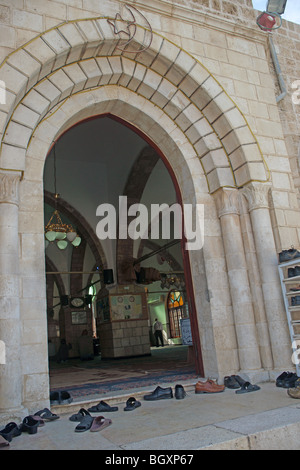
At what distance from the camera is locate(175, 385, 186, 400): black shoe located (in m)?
3.70

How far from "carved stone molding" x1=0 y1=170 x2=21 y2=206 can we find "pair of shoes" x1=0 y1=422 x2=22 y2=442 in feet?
6.10

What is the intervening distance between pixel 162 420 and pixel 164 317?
56.3 ft

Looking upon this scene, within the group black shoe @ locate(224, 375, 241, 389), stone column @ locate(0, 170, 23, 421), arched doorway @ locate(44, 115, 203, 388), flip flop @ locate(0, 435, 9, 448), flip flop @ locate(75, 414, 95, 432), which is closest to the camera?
flip flop @ locate(0, 435, 9, 448)

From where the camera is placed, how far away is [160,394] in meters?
3.72

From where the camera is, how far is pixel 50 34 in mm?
3967

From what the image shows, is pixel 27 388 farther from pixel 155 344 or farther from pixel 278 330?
pixel 155 344

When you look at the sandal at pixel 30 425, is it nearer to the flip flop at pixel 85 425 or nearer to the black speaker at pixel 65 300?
the flip flop at pixel 85 425

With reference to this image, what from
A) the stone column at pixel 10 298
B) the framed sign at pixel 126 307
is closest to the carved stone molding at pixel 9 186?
Answer: the stone column at pixel 10 298

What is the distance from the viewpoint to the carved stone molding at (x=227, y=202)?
4621mm

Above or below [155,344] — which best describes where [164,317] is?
above

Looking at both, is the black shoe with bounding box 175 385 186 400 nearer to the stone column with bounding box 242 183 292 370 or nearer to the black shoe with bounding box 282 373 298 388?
the black shoe with bounding box 282 373 298 388

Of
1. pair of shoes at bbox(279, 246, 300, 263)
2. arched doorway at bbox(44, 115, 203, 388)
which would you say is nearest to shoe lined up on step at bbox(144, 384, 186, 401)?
pair of shoes at bbox(279, 246, 300, 263)

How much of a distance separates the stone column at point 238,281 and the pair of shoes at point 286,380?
1.13 feet

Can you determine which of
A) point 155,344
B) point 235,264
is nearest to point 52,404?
point 235,264
